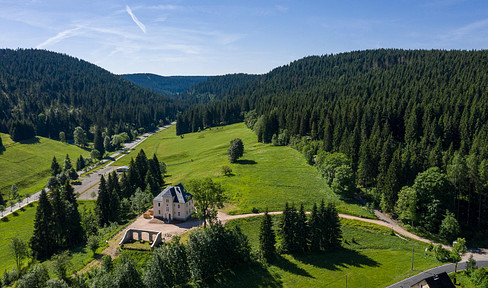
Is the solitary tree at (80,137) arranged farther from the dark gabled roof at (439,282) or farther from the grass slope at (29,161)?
the dark gabled roof at (439,282)

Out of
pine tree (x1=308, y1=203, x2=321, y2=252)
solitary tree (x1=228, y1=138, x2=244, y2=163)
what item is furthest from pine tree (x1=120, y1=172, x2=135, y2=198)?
pine tree (x1=308, y1=203, x2=321, y2=252)

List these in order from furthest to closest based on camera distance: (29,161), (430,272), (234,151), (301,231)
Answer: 1. (29,161)
2. (234,151)
3. (301,231)
4. (430,272)

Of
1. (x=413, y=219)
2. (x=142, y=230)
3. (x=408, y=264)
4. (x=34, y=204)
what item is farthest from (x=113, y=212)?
(x=413, y=219)

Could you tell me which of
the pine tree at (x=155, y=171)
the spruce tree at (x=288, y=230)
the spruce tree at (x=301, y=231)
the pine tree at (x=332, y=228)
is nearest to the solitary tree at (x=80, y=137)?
the pine tree at (x=155, y=171)

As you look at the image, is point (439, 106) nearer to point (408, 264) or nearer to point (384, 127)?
point (384, 127)

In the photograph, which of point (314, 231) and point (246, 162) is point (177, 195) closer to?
point (314, 231)

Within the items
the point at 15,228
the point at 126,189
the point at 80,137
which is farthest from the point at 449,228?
the point at 80,137

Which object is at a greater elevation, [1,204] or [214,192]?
[214,192]
